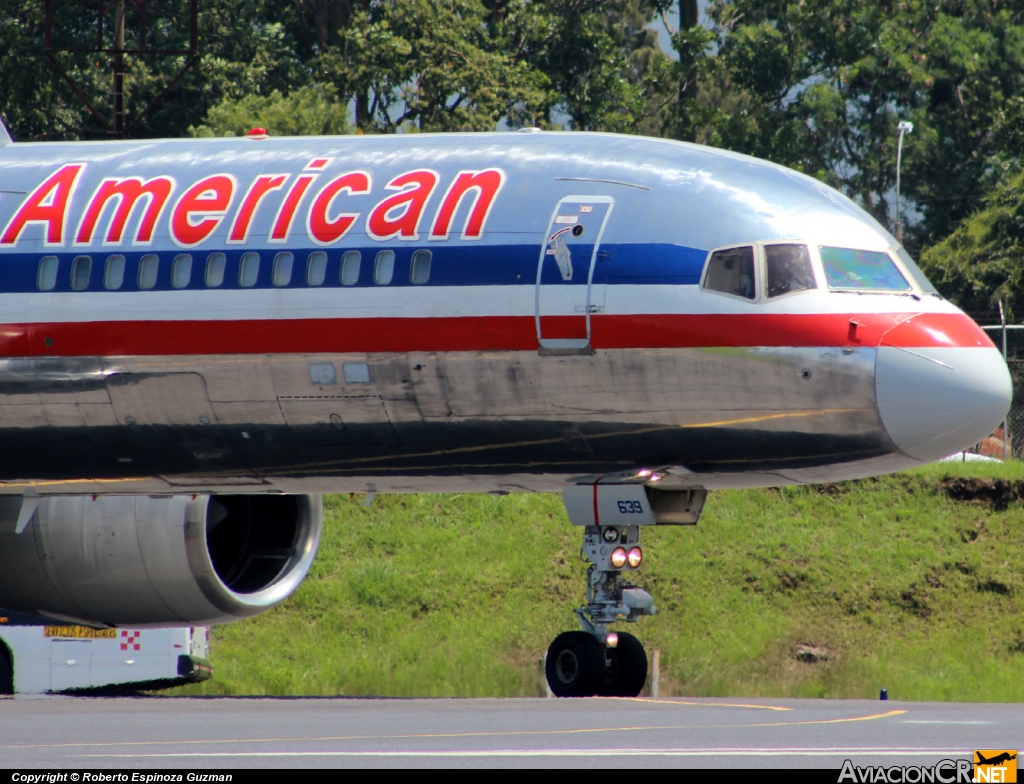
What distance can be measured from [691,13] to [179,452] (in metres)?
53.1

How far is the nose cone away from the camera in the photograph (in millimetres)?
16844

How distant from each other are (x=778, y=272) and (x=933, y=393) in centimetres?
198

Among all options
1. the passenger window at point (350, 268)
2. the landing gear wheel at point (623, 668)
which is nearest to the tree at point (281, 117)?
the passenger window at point (350, 268)

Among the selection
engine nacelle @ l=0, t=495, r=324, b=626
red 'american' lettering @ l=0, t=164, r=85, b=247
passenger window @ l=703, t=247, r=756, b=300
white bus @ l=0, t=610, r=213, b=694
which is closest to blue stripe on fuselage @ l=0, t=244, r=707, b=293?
passenger window @ l=703, t=247, r=756, b=300

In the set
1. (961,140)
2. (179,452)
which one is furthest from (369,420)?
(961,140)

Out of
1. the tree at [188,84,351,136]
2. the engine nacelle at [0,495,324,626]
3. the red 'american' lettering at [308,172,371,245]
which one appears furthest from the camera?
the tree at [188,84,351,136]

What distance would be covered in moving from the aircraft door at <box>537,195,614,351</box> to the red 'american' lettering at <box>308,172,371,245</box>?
236 centimetres

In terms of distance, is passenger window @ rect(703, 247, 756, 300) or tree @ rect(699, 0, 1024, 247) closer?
passenger window @ rect(703, 247, 756, 300)

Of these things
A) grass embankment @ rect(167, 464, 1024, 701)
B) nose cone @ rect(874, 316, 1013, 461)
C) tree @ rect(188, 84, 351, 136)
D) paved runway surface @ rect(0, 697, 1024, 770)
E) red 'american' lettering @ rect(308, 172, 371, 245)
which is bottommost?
grass embankment @ rect(167, 464, 1024, 701)

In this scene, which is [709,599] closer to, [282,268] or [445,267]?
[282,268]

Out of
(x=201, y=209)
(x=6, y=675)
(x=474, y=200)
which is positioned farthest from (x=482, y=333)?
(x=6, y=675)

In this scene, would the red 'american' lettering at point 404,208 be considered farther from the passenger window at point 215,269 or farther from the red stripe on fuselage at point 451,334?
the passenger window at point 215,269

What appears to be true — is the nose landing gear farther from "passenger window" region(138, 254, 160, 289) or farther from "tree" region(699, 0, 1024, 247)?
"tree" region(699, 0, 1024, 247)

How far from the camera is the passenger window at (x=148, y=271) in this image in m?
19.4
